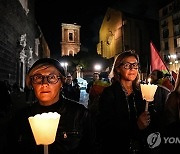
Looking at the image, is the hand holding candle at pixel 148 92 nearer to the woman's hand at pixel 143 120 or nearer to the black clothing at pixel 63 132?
the woman's hand at pixel 143 120

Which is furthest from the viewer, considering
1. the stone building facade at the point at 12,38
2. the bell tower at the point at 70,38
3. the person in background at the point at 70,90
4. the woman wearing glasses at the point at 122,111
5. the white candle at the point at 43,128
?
the bell tower at the point at 70,38

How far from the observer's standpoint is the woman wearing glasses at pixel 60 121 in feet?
6.79

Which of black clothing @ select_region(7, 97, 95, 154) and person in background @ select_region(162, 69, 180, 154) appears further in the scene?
person in background @ select_region(162, 69, 180, 154)

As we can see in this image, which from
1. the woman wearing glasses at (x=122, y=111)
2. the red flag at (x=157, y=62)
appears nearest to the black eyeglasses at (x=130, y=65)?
the woman wearing glasses at (x=122, y=111)

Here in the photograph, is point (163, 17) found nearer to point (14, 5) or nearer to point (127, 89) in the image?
point (14, 5)

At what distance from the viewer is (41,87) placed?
2.11m

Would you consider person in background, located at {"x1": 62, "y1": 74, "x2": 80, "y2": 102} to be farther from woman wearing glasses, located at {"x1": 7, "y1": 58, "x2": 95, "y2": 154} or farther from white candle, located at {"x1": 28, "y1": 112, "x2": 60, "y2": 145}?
white candle, located at {"x1": 28, "y1": 112, "x2": 60, "y2": 145}

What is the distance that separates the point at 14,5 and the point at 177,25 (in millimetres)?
28385

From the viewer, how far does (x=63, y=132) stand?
2.09 m

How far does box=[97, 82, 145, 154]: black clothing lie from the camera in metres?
2.95

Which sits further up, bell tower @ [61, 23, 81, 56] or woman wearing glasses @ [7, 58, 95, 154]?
bell tower @ [61, 23, 81, 56]

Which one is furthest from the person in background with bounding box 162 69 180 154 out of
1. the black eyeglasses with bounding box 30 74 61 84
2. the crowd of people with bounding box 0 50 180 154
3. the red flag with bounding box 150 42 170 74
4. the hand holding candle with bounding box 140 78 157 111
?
the red flag with bounding box 150 42 170 74

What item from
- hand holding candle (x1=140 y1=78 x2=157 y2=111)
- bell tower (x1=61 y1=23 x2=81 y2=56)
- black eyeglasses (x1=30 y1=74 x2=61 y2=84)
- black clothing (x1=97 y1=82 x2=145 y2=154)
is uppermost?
bell tower (x1=61 y1=23 x2=81 y2=56)

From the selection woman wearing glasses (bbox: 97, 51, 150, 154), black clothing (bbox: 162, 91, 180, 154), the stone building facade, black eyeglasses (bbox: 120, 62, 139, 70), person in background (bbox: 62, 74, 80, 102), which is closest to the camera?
black clothing (bbox: 162, 91, 180, 154)
